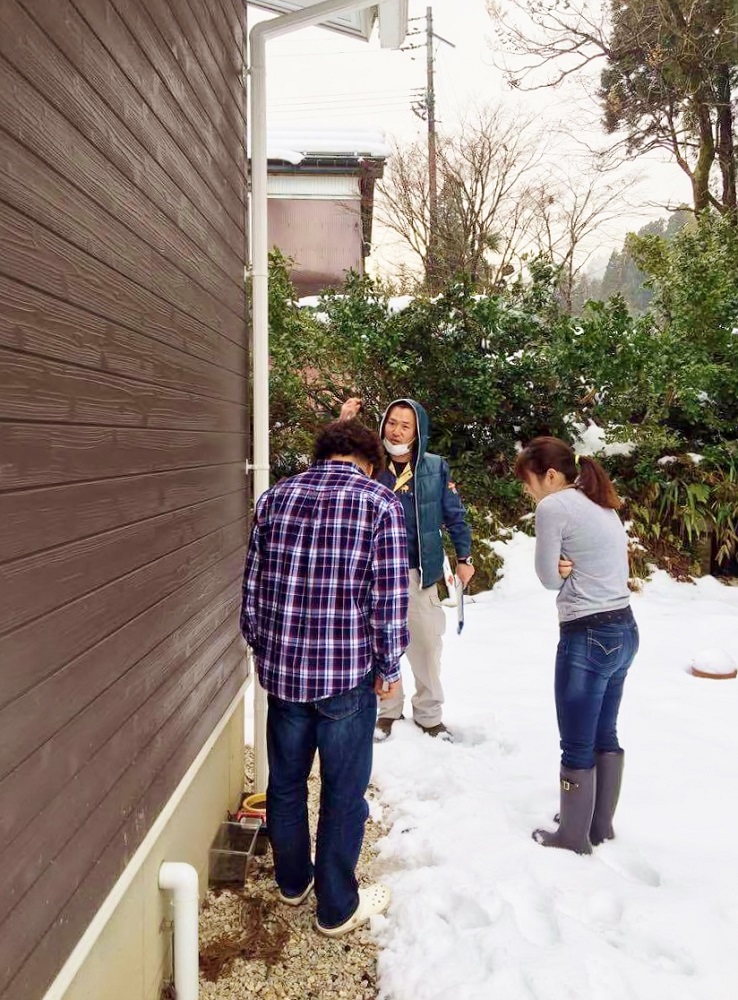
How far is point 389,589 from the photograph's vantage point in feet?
7.18

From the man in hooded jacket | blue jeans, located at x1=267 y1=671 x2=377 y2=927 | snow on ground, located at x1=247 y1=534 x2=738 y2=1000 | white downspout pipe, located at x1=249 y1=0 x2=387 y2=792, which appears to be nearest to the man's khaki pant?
the man in hooded jacket

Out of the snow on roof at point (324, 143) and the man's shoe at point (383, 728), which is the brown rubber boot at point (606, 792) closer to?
the man's shoe at point (383, 728)

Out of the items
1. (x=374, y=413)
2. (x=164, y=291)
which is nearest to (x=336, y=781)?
(x=164, y=291)

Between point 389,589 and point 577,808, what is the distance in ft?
4.35

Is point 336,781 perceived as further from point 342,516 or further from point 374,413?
point 374,413

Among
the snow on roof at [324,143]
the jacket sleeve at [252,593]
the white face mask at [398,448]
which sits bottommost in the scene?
the jacket sleeve at [252,593]

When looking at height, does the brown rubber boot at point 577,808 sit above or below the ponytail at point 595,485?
below

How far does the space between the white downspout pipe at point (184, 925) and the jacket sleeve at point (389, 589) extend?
84 centimetres

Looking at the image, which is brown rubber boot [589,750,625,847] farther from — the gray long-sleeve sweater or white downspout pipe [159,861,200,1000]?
white downspout pipe [159,861,200,1000]

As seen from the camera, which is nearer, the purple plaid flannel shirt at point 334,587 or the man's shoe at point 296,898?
the purple plaid flannel shirt at point 334,587

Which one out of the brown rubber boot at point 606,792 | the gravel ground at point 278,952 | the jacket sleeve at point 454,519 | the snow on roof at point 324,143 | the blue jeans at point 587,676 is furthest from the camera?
the snow on roof at point 324,143

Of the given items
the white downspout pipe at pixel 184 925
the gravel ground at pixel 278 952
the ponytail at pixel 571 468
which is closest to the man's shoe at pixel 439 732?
the gravel ground at pixel 278 952

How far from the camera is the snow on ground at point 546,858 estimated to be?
2.08 m

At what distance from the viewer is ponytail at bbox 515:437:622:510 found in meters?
2.67
